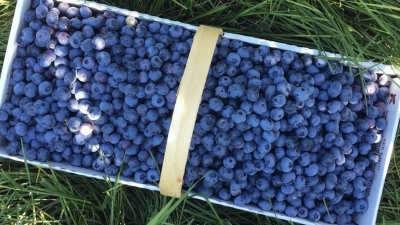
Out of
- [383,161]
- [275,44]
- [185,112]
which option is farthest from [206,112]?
[383,161]

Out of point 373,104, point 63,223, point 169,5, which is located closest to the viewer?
point 373,104

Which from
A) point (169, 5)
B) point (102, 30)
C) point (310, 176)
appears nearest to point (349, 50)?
point (310, 176)

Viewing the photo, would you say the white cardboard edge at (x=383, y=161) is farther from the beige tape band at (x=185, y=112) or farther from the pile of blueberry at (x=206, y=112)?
the beige tape band at (x=185, y=112)

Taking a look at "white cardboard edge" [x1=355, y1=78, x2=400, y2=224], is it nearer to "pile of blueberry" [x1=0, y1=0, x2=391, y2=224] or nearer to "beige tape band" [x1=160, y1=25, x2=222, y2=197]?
"pile of blueberry" [x1=0, y1=0, x2=391, y2=224]

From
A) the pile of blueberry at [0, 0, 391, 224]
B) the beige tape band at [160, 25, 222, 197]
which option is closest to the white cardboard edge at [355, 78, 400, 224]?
the pile of blueberry at [0, 0, 391, 224]

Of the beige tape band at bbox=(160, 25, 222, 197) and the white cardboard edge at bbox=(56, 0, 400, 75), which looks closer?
the beige tape band at bbox=(160, 25, 222, 197)

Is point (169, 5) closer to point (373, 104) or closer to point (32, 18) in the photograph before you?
point (32, 18)
